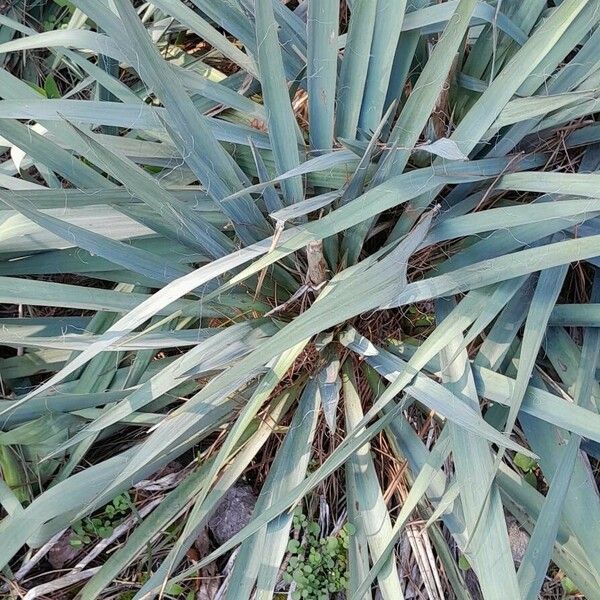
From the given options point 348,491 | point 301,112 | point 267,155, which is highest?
point 301,112

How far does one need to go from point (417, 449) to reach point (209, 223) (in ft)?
1.38

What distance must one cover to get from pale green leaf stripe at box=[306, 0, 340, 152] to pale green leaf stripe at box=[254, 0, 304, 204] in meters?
0.05

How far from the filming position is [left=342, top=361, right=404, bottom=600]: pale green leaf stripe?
852 millimetres

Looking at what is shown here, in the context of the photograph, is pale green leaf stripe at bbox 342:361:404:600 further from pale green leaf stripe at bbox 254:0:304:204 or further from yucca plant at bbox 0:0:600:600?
pale green leaf stripe at bbox 254:0:304:204

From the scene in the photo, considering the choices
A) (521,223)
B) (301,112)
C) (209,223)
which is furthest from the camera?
(301,112)

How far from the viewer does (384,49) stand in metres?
0.80

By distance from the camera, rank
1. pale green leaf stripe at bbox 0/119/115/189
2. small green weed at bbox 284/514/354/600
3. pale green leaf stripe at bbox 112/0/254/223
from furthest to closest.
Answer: small green weed at bbox 284/514/354/600 → pale green leaf stripe at bbox 0/119/115/189 → pale green leaf stripe at bbox 112/0/254/223

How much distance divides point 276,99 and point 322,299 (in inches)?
9.7

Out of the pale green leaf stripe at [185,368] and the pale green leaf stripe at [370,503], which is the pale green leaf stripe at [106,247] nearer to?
the pale green leaf stripe at [185,368]

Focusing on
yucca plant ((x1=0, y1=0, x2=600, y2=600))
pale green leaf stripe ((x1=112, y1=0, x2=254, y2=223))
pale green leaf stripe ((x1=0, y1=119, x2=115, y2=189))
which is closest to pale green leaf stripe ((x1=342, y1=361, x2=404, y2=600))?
yucca plant ((x1=0, y1=0, x2=600, y2=600))

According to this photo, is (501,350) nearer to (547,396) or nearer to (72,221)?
(547,396)

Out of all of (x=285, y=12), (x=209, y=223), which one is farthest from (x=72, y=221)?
(x=285, y=12)

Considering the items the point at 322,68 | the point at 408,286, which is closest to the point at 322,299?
the point at 408,286

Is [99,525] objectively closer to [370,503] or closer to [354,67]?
[370,503]
